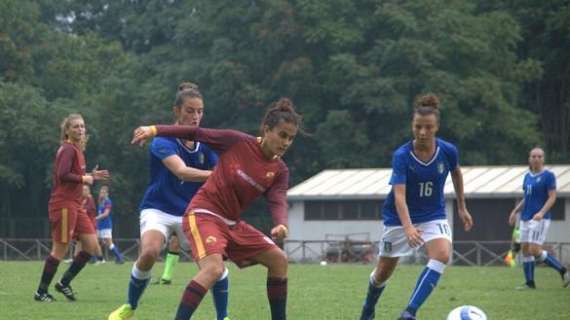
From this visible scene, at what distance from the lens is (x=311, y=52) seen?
47.1m

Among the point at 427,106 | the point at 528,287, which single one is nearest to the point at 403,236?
the point at 427,106

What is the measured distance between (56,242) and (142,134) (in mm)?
5654

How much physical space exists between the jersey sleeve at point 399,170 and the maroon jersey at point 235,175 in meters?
1.64

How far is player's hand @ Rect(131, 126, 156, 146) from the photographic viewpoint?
8539 millimetres

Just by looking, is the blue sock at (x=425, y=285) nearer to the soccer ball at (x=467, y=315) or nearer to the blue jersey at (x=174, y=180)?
the soccer ball at (x=467, y=315)

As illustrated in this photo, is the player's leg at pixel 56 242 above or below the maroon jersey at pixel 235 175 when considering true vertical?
below

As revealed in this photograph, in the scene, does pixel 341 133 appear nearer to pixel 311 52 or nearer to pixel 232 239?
pixel 311 52

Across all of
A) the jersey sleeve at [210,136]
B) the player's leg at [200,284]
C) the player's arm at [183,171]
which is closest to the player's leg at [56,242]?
the player's arm at [183,171]

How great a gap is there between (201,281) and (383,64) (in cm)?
3679

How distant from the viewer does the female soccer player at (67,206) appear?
1379cm

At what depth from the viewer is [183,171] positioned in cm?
1009

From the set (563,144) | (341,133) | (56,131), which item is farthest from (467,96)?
(56,131)

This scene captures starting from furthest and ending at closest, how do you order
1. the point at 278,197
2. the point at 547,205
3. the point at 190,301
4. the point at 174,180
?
the point at 547,205 → the point at 174,180 → the point at 278,197 → the point at 190,301

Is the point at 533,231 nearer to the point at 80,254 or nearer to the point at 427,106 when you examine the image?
the point at 80,254
